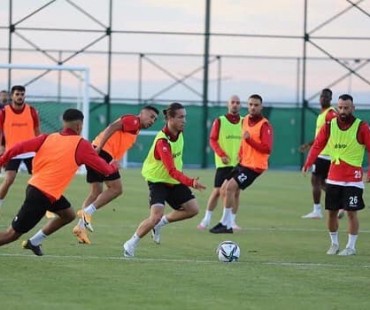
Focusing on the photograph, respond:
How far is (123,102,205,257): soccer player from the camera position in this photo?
47.8 feet

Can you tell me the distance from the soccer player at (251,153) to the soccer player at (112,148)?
6.41ft

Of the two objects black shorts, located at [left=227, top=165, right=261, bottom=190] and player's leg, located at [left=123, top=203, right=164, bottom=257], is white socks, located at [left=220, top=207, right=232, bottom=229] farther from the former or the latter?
player's leg, located at [left=123, top=203, right=164, bottom=257]

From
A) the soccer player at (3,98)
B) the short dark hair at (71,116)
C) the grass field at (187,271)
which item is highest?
the soccer player at (3,98)

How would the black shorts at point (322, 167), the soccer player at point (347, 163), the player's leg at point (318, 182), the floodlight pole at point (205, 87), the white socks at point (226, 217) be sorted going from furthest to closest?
the floodlight pole at point (205, 87) → the black shorts at point (322, 167) → the player's leg at point (318, 182) → the white socks at point (226, 217) → the soccer player at point (347, 163)

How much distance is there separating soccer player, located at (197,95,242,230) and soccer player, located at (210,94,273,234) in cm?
58

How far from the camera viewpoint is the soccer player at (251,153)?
18.9 meters

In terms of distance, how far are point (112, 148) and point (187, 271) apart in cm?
499

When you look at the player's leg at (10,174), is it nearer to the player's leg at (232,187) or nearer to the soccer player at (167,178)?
the player's leg at (232,187)

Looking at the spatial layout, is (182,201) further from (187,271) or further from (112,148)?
(112,148)

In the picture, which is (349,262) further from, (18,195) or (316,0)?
(316,0)

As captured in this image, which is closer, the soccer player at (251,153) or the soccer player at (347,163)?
the soccer player at (347,163)

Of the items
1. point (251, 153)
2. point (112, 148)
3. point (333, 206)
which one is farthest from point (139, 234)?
point (251, 153)

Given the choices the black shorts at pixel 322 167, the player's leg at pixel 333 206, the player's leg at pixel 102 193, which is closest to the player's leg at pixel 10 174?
the player's leg at pixel 102 193

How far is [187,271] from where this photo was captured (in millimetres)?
13164
